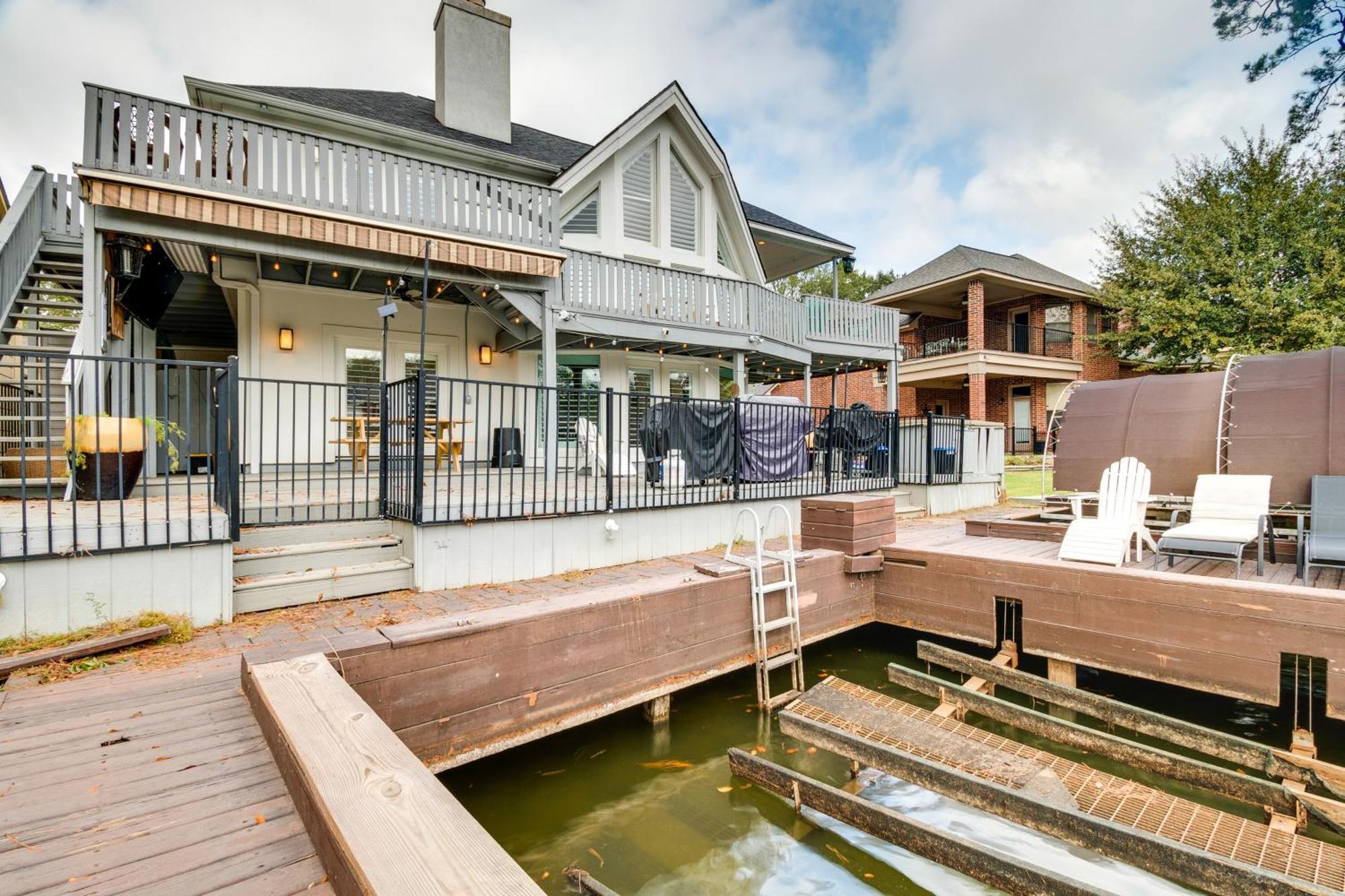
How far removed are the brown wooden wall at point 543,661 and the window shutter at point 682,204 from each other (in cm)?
1034

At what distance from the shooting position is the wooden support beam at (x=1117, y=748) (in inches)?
128

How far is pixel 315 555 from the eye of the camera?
4887mm

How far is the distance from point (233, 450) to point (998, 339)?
25.1 metres

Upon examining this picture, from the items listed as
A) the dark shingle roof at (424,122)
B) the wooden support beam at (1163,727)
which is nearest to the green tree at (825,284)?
the dark shingle roof at (424,122)

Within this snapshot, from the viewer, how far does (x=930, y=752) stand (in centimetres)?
384

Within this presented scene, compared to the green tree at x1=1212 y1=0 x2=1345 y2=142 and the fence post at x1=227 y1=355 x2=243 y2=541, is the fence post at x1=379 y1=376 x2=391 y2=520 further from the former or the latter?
the green tree at x1=1212 y1=0 x2=1345 y2=142

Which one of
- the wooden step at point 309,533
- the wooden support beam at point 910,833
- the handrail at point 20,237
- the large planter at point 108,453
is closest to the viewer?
the wooden support beam at point 910,833

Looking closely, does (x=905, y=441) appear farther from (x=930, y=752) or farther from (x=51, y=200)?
(x=51, y=200)

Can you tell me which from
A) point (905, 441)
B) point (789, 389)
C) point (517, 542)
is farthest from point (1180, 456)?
point (789, 389)

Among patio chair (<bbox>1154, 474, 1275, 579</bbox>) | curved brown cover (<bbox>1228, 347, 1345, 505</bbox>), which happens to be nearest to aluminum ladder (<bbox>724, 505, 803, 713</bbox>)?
patio chair (<bbox>1154, 474, 1275, 579</bbox>)

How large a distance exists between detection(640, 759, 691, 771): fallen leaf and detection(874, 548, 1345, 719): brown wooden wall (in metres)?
2.98

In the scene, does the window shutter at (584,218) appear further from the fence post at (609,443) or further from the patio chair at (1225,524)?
the patio chair at (1225,524)

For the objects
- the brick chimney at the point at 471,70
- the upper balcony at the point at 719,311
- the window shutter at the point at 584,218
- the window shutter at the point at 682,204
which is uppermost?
the brick chimney at the point at 471,70

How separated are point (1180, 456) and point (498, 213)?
9597 millimetres
